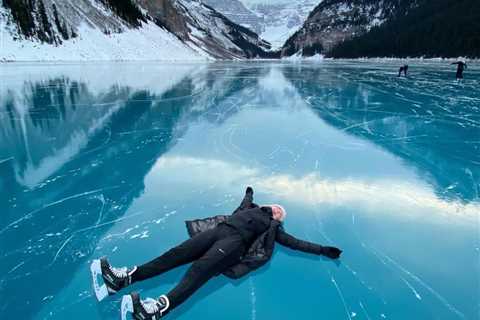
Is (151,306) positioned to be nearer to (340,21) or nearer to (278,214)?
(278,214)

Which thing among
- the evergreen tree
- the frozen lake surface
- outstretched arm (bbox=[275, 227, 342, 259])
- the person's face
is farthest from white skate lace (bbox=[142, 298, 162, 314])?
the evergreen tree

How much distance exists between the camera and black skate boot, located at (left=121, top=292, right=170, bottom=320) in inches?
107

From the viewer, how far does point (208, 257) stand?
10.5ft

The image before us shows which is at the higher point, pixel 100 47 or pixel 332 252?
pixel 100 47

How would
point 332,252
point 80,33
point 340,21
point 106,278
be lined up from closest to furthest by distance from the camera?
point 106,278 < point 332,252 < point 80,33 < point 340,21

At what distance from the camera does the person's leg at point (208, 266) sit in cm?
294

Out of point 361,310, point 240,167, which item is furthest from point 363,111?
point 361,310

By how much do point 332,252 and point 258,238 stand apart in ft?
2.67

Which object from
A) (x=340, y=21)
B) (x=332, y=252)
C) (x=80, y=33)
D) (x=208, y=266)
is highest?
(x=340, y=21)

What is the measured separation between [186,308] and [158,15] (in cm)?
11915

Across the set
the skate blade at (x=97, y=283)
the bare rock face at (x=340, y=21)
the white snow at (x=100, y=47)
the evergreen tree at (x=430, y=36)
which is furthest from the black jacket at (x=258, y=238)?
the bare rock face at (x=340, y=21)

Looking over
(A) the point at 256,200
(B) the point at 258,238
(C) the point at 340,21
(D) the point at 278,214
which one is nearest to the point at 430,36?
(C) the point at 340,21

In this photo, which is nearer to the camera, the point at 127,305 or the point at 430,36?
the point at 127,305

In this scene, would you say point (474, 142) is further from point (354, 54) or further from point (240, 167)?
point (354, 54)
